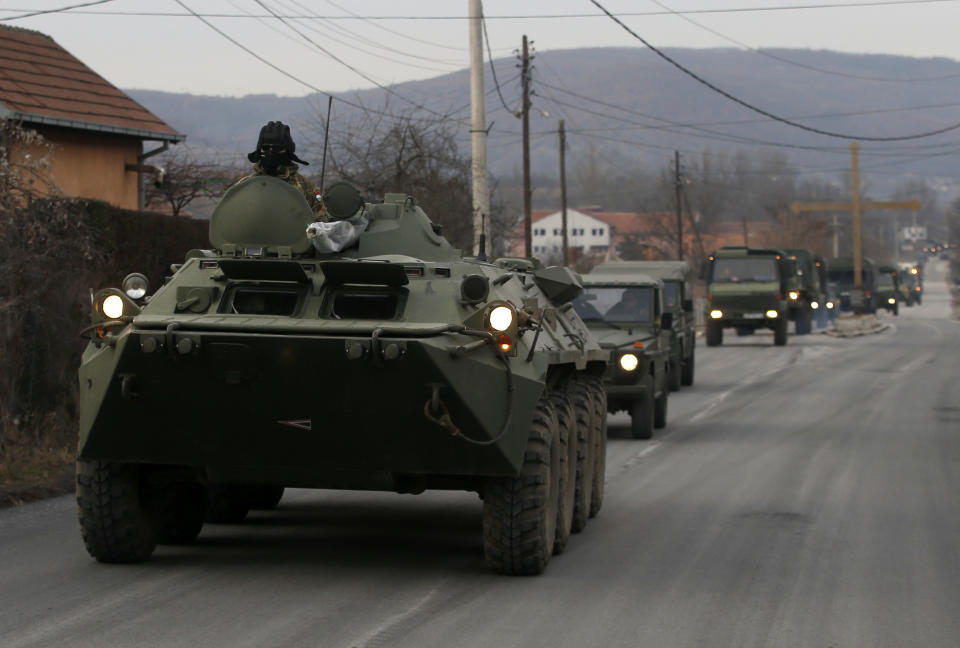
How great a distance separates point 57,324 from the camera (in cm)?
1438

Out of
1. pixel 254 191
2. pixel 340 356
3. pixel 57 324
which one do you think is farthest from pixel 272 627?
pixel 57 324

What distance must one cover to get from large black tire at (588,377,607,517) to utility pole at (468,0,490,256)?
446 inches

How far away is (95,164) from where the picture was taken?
27469mm

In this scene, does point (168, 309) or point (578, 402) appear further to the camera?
point (578, 402)

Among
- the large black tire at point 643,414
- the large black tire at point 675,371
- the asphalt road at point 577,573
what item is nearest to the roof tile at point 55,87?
the large black tire at point 675,371

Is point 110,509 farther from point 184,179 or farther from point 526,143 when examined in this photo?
point 526,143

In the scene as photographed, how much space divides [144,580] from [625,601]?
9.11ft

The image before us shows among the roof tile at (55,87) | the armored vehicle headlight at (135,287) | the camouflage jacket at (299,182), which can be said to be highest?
the roof tile at (55,87)

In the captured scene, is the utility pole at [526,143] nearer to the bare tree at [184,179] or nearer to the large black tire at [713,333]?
the large black tire at [713,333]

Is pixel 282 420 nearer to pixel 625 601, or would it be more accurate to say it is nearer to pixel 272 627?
pixel 272 627

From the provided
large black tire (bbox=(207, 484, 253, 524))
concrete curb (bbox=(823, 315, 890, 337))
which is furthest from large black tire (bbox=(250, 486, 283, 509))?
concrete curb (bbox=(823, 315, 890, 337))

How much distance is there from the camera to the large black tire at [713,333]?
4348 cm

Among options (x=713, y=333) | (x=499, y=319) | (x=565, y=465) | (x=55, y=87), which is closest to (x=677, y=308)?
(x=55, y=87)

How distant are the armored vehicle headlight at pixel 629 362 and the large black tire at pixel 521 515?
916cm
